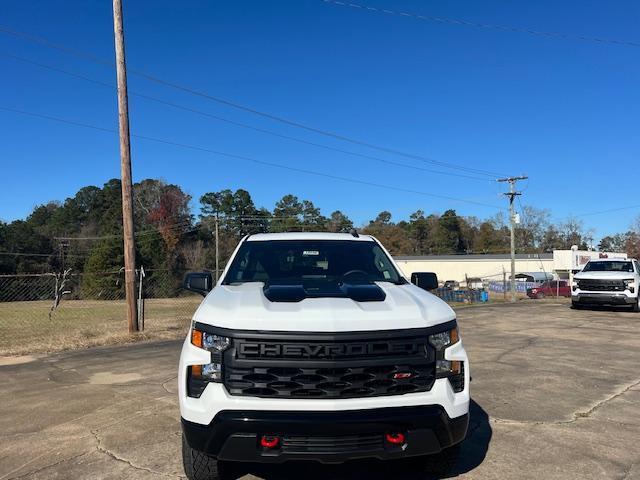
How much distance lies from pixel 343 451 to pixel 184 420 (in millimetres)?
1016

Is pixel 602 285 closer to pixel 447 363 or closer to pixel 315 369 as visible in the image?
pixel 447 363

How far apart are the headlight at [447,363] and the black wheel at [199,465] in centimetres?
158

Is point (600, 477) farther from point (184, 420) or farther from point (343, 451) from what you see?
point (184, 420)

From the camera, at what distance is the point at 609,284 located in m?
16.8

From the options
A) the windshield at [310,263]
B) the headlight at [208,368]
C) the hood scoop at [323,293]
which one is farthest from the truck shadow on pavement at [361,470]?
the windshield at [310,263]

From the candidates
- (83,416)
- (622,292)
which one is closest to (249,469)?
(83,416)

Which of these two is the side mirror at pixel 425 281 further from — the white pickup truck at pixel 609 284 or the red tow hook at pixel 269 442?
the white pickup truck at pixel 609 284

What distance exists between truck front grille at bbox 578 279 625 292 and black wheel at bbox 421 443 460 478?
15509mm

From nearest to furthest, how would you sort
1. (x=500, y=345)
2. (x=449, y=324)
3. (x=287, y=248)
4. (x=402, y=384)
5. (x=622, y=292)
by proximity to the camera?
(x=402, y=384)
(x=449, y=324)
(x=287, y=248)
(x=500, y=345)
(x=622, y=292)

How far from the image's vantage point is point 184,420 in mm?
3268

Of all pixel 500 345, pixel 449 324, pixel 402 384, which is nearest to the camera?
pixel 402 384

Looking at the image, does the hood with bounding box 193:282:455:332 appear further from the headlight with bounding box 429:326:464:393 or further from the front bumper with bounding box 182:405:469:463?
the front bumper with bounding box 182:405:469:463

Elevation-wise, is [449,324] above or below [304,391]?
above

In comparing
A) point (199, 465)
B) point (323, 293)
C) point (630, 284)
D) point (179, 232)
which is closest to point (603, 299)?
point (630, 284)
